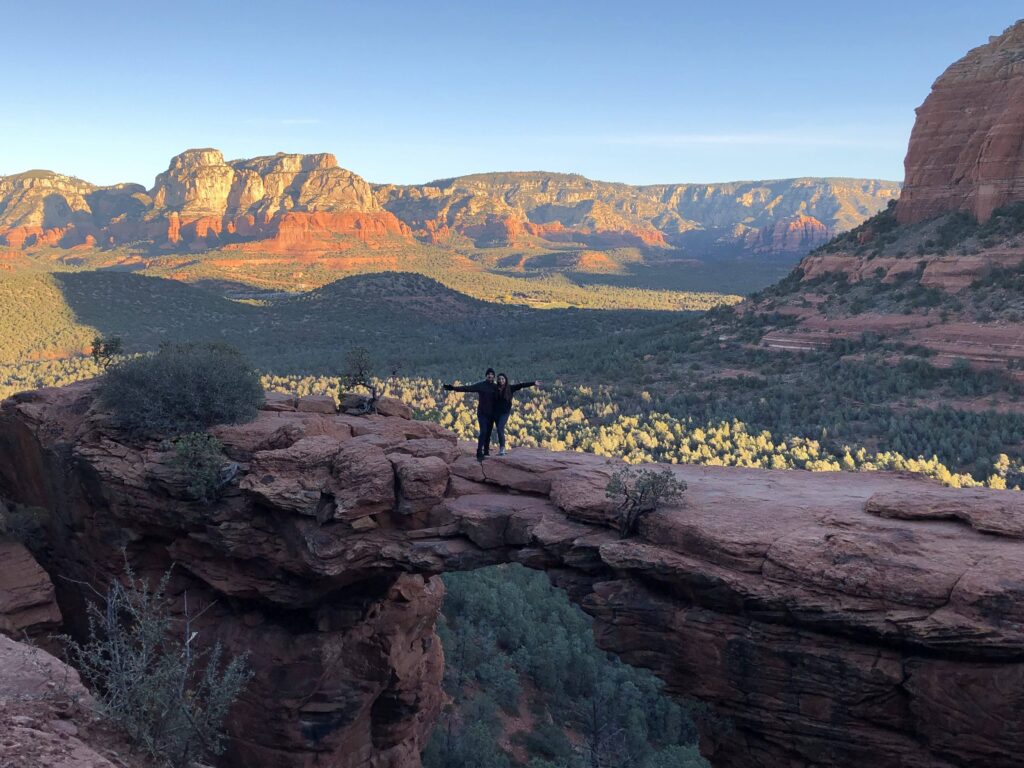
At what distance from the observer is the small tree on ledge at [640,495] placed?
1114 cm

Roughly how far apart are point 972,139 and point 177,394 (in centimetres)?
5669

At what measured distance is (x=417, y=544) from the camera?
12.6 metres

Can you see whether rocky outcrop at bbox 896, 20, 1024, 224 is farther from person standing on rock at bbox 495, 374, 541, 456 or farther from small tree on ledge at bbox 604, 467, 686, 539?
small tree on ledge at bbox 604, 467, 686, 539

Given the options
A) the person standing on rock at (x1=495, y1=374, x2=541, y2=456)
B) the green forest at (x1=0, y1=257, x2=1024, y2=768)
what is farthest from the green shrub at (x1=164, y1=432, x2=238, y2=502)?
the person standing on rock at (x1=495, y1=374, x2=541, y2=456)

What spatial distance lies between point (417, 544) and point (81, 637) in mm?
8468

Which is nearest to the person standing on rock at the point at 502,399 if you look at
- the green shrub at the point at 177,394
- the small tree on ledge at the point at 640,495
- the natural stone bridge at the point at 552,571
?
the natural stone bridge at the point at 552,571

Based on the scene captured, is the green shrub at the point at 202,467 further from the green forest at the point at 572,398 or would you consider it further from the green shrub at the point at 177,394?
the green forest at the point at 572,398

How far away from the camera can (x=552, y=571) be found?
11.9 m

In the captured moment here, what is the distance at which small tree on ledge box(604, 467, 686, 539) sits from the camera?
36.6ft

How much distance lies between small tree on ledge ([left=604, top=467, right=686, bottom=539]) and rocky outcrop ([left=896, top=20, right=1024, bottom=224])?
48.6m

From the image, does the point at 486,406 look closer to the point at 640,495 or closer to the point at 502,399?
the point at 502,399

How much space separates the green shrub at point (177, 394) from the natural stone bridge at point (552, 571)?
1.83 ft

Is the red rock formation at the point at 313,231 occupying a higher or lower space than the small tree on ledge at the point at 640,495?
higher

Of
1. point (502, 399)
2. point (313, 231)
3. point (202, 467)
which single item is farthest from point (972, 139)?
point (313, 231)
